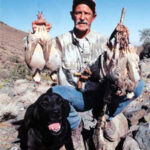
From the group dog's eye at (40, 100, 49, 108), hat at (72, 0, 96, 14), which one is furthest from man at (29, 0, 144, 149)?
dog's eye at (40, 100, 49, 108)

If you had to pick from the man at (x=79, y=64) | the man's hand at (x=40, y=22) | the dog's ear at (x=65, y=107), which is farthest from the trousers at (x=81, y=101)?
the man's hand at (x=40, y=22)

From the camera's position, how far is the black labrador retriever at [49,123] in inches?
110

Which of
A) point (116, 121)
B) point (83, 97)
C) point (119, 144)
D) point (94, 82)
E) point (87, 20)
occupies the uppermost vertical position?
point (87, 20)

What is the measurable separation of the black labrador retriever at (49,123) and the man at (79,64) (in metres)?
0.17

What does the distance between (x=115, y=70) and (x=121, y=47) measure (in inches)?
10.5

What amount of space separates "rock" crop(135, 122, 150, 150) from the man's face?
170cm

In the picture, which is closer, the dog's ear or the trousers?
the dog's ear

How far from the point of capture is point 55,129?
2.89m

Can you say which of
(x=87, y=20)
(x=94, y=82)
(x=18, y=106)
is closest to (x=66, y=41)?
(x=87, y=20)

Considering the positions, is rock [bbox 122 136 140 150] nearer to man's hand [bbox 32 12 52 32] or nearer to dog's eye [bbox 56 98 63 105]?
dog's eye [bbox 56 98 63 105]

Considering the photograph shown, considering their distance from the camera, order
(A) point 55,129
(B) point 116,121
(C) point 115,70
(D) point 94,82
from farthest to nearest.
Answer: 1. (B) point 116,121
2. (D) point 94,82
3. (A) point 55,129
4. (C) point 115,70

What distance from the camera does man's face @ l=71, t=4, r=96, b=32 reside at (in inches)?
123

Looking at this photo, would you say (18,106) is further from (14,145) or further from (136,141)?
(136,141)

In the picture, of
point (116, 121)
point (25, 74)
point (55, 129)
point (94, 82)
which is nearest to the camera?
point (55, 129)
